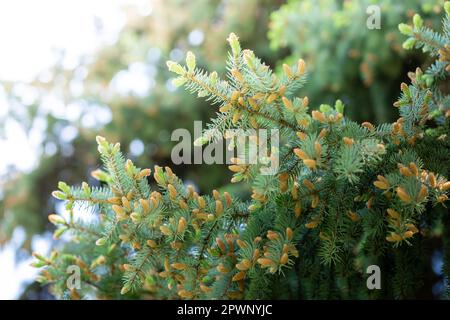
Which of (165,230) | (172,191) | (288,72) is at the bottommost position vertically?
(165,230)

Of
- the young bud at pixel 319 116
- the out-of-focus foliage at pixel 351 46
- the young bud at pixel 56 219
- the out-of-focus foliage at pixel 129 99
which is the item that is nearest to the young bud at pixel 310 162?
the young bud at pixel 319 116

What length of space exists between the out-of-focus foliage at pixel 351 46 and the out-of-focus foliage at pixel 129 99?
0.74 meters

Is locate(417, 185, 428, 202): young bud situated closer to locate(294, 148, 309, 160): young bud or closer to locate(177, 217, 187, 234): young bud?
locate(294, 148, 309, 160): young bud

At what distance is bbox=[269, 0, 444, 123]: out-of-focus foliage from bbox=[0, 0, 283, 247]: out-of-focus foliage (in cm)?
74

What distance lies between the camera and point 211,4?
3920 mm

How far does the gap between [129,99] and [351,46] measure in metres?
1.63

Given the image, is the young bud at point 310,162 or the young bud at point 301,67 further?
the young bud at point 301,67

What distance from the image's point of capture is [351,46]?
2.90m

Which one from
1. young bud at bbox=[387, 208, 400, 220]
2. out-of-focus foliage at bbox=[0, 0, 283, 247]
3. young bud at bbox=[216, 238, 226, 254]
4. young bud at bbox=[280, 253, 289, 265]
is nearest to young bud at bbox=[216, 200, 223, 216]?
young bud at bbox=[216, 238, 226, 254]

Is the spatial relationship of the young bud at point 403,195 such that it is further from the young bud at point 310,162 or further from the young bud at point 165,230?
the young bud at point 165,230

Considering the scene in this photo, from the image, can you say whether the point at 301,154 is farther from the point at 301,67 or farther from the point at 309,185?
the point at 301,67

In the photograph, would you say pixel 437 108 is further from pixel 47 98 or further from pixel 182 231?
pixel 47 98

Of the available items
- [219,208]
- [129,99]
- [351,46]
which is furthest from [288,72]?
[129,99]

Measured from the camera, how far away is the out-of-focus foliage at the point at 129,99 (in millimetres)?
3619
